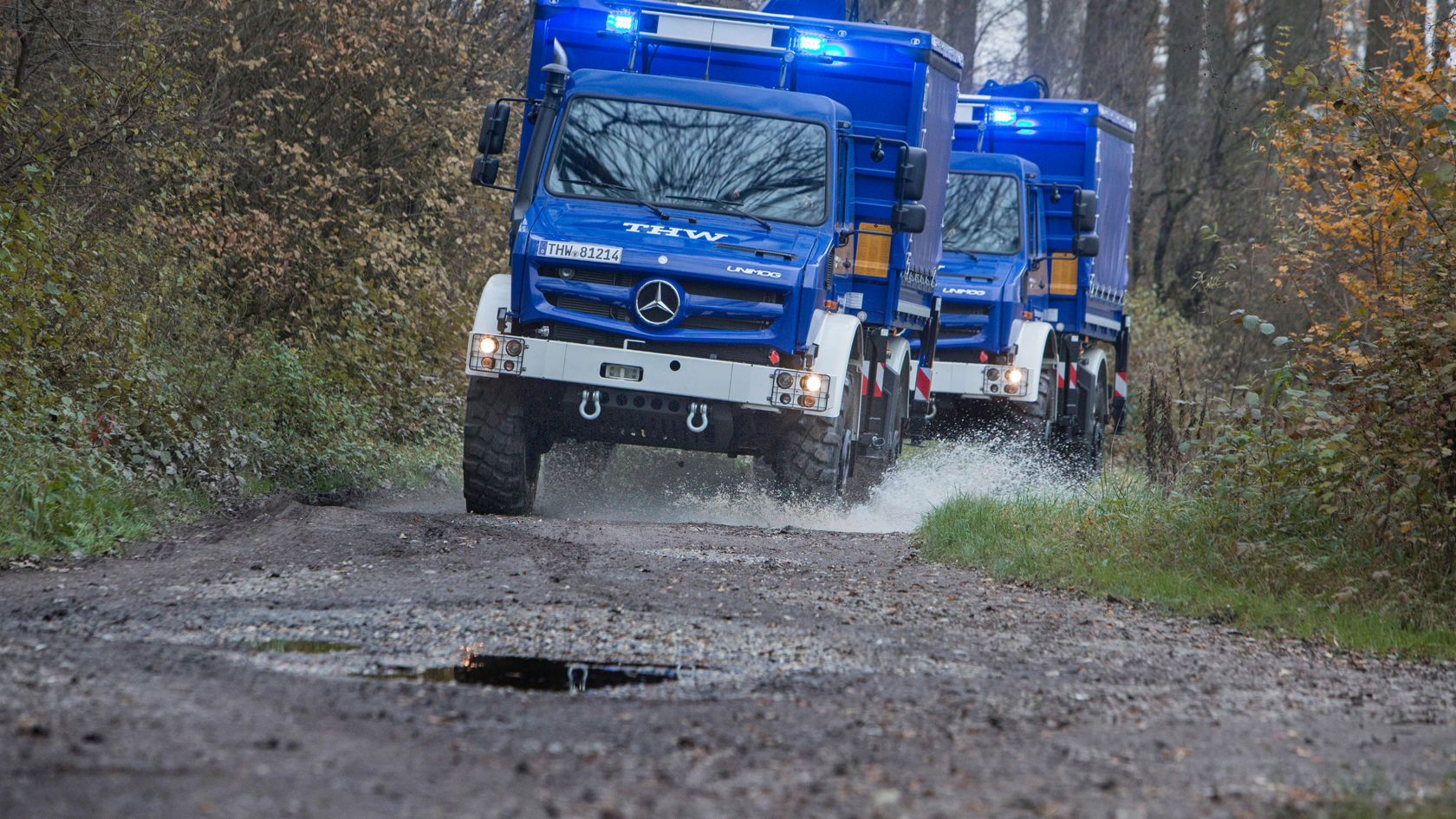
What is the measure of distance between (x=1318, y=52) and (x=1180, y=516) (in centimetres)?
1897

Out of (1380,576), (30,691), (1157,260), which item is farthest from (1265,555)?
(1157,260)

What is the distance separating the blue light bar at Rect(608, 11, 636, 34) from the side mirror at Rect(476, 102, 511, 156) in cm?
120

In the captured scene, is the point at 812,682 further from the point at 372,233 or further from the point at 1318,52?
the point at 1318,52

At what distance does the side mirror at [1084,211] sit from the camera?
643 inches

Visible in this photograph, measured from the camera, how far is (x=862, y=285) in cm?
1223

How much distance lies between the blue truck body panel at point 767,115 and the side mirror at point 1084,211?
3.34 m

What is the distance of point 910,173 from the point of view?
11.2m

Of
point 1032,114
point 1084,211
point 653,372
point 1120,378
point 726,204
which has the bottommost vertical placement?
point 653,372

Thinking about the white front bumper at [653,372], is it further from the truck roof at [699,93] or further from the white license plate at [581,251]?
the truck roof at [699,93]

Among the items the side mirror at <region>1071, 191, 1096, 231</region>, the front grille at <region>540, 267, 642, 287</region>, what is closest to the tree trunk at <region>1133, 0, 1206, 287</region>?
the side mirror at <region>1071, 191, 1096, 231</region>

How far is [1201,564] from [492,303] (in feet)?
15.6

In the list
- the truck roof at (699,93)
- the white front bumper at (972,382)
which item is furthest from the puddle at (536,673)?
the white front bumper at (972,382)

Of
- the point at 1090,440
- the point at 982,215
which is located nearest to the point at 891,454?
the point at 982,215

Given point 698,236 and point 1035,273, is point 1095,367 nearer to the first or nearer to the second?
point 1035,273
